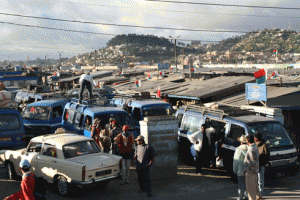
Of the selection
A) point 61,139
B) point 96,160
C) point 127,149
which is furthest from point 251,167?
point 61,139

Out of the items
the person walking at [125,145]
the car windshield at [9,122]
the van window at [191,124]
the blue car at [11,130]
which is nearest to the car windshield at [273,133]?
the van window at [191,124]

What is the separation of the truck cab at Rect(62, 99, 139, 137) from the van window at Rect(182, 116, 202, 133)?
6.75 feet

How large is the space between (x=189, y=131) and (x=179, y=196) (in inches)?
147

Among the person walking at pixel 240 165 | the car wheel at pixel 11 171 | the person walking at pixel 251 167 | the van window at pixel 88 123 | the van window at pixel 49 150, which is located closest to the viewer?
the person walking at pixel 251 167

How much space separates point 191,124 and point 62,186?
5452mm

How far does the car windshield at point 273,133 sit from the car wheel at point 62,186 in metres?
5.46

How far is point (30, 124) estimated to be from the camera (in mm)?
16641

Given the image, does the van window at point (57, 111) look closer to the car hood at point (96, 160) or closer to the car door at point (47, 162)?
the car door at point (47, 162)

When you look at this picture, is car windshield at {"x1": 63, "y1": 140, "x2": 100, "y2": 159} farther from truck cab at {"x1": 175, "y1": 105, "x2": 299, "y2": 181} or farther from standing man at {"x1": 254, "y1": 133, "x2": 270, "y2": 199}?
standing man at {"x1": 254, "y1": 133, "x2": 270, "y2": 199}

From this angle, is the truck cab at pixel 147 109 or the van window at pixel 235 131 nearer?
the van window at pixel 235 131

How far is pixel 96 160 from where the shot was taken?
8.22 metres

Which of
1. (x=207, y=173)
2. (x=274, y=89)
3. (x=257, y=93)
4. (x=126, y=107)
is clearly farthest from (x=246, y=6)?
(x=207, y=173)

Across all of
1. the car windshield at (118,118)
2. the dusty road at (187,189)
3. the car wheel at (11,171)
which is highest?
the car windshield at (118,118)

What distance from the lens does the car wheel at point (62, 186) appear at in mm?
8078
